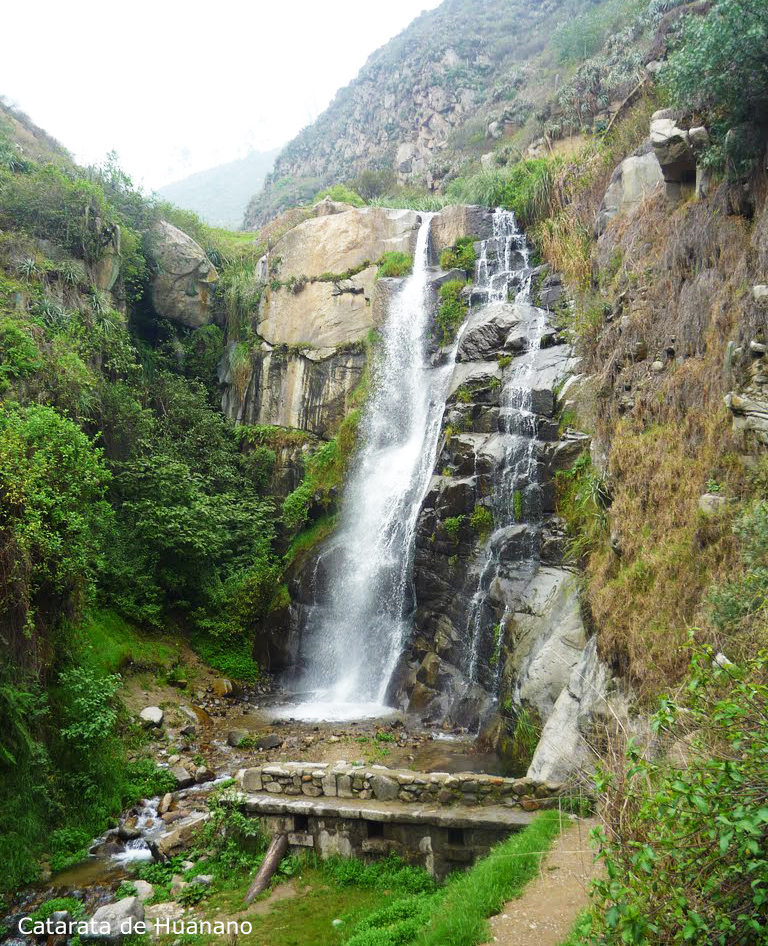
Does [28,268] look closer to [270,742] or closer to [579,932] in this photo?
[270,742]

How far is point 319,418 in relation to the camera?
19578mm

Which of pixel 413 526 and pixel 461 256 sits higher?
pixel 461 256

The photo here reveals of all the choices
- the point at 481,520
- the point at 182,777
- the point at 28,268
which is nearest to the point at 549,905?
the point at 182,777

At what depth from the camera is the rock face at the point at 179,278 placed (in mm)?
21359

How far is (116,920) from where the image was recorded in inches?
237

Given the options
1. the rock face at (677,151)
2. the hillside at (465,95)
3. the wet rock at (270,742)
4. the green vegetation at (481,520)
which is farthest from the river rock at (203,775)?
the hillside at (465,95)

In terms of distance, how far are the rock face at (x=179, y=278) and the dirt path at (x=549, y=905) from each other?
20.5m

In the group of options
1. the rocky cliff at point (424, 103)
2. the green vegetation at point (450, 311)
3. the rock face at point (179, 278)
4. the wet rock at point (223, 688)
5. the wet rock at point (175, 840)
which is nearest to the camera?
the wet rock at point (175, 840)

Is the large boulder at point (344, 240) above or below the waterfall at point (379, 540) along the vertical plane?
above

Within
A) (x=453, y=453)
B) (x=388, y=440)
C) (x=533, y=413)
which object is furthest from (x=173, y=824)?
(x=388, y=440)

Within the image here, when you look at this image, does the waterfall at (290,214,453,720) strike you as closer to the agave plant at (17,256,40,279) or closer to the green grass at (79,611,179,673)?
the green grass at (79,611,179,673)

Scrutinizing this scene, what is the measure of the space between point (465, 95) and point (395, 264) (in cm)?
2528

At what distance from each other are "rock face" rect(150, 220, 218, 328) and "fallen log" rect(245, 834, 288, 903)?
730 inches

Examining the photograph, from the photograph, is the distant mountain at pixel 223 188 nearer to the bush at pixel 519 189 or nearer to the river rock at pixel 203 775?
the bush at pixel 519 189
